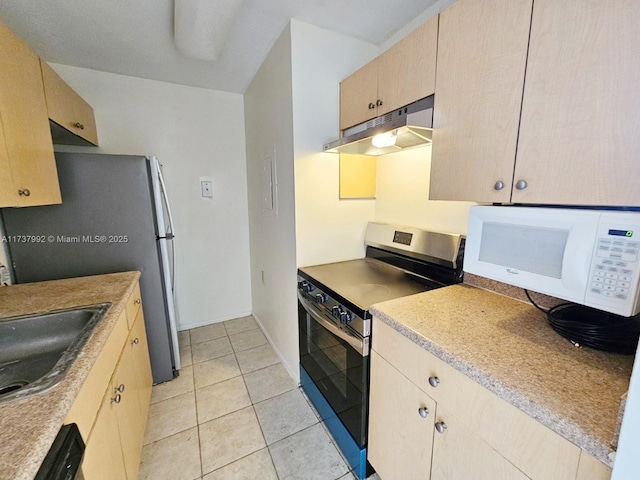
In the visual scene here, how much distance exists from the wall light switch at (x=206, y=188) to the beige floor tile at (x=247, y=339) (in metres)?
1.40

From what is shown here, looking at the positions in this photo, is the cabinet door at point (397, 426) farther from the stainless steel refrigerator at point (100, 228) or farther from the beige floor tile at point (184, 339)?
the beige floor tile at point (184, 339)

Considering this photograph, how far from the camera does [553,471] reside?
0.61 m

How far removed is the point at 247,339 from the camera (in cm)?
255

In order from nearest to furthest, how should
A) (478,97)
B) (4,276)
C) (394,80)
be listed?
(478,97), (394,80), (4,276)

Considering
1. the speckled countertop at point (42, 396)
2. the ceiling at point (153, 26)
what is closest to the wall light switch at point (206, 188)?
the ceiling at point (153, 26)

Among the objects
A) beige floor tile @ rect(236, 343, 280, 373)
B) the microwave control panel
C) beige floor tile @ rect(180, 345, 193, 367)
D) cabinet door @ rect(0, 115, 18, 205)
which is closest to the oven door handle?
the microwave control panel

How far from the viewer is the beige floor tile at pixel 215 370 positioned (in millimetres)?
2002

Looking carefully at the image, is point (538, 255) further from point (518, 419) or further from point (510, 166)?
point (518, 419)

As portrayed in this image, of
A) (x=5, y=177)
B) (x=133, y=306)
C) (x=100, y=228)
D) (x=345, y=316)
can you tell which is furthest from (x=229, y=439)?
(x=5, y=177)

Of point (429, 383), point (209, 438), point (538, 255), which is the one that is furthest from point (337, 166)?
point (209, 438)

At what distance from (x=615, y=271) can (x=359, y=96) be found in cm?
139

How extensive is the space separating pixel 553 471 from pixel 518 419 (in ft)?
0.35

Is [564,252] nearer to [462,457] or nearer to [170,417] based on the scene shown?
[462,457]

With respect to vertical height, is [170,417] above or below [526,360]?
below
